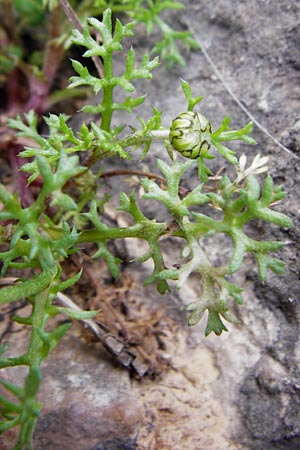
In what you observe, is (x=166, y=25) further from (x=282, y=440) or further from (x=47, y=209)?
(x=282, y=440)

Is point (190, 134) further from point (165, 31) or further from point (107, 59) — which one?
point (165, 31)

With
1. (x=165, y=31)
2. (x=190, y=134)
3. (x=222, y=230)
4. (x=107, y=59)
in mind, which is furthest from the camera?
(x=165, y=31)

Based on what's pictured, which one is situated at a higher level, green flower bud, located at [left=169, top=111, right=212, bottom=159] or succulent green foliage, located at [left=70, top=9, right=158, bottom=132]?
succulent green foliage, located at [left=70, top=9, right=158, bottom=132]

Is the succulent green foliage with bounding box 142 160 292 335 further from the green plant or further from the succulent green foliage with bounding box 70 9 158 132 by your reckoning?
the succulent green foliage with bounding box 70 9 158 132

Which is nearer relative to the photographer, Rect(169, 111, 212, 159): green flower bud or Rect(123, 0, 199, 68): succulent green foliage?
Rect(169, 111, 212, 159): green flower bud

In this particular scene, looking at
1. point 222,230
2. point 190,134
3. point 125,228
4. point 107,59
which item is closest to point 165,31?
point 107,59

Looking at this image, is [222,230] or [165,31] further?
[165,31]

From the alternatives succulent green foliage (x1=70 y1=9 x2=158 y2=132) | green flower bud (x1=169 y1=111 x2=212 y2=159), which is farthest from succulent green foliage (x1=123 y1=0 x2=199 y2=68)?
green flower bud (x1=169 y1=111 x2=212 y2=159)

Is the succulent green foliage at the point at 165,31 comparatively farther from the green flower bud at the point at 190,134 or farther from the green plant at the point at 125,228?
the green flower bud at the point at 190,134

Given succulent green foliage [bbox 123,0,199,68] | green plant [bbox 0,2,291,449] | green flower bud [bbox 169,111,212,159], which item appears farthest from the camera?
succulent green foliage [bbox 123,0,199,68]
